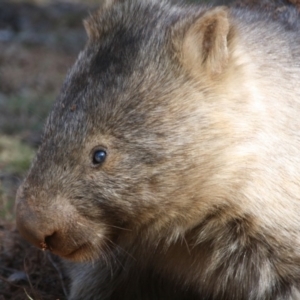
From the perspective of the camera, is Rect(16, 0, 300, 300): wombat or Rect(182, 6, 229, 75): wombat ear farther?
Rect(182, 6, 229, 75): wombat ear

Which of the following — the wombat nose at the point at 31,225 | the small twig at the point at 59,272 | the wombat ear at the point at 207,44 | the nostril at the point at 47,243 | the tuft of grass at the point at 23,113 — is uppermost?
the wombat ear at the point at 207,44

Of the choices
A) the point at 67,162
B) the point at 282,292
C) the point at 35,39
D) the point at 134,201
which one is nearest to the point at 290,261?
the point at 282,292

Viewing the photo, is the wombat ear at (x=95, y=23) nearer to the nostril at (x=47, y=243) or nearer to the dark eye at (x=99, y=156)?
the dark eye at (x=99, y=156)

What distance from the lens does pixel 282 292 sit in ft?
13.2

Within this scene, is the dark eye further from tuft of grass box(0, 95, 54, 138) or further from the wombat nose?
tuft of grass box(0, 95, 54, 138)

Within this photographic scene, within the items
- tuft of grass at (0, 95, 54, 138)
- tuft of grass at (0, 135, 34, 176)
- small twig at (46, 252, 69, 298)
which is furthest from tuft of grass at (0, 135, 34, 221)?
small twig at (46, 252, 69, 298)

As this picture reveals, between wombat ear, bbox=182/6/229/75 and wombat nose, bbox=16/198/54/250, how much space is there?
3.12 ft

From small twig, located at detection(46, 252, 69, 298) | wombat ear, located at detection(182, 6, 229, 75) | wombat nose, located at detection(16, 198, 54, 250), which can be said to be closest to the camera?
wombat nose, located at detection(16, 198, 54, 250)

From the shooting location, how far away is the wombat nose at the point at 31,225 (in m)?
3.59

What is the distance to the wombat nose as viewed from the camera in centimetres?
359

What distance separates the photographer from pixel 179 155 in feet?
12.4

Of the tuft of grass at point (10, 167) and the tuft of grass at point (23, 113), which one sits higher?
the tuft of grass at point (23, 113)

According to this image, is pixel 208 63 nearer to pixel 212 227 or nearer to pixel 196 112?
pixel 196 112

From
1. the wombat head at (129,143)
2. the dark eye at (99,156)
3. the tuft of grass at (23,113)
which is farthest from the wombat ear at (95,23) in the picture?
the tuft of grass at (23,113)
